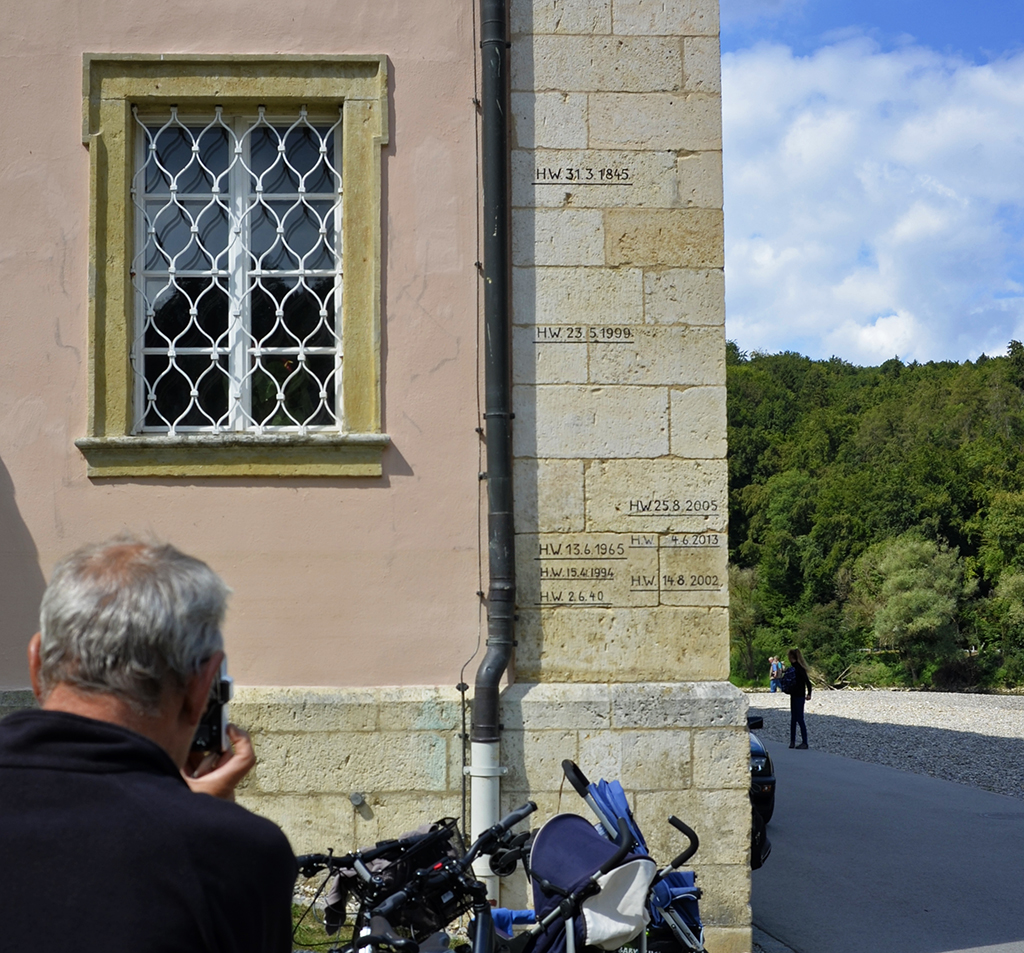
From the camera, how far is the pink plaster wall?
6.26 meters

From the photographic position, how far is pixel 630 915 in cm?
397

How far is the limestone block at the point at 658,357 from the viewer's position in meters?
6.39

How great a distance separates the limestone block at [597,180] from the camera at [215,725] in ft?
15.9

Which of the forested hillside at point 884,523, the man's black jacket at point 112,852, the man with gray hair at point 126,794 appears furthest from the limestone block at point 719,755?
the forested hillside at point 884,523

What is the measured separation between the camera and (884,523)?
77.7 metres

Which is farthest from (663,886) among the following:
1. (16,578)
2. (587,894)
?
(16,578)

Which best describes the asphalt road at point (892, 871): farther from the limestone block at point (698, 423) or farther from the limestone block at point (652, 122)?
the limestone block at point (652, 122)

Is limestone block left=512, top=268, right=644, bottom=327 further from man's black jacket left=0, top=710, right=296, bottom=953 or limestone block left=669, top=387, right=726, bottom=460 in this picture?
man's black jacket left=0, top=710, right=296, bottom=953

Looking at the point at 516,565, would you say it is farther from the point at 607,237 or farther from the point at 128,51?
the point at 128,51

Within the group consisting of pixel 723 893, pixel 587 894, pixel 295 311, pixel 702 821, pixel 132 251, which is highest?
pixel 132 251

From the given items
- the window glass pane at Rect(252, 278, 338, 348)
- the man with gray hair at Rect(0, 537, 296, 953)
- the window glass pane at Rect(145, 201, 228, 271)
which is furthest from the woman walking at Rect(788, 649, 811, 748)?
the man with gray hair at Rect(0, 537, 296, 953)

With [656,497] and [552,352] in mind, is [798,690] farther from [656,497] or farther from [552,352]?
[552,352]

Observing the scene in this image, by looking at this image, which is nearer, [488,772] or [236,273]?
[488,772]

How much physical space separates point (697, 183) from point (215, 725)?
511 centimetres
